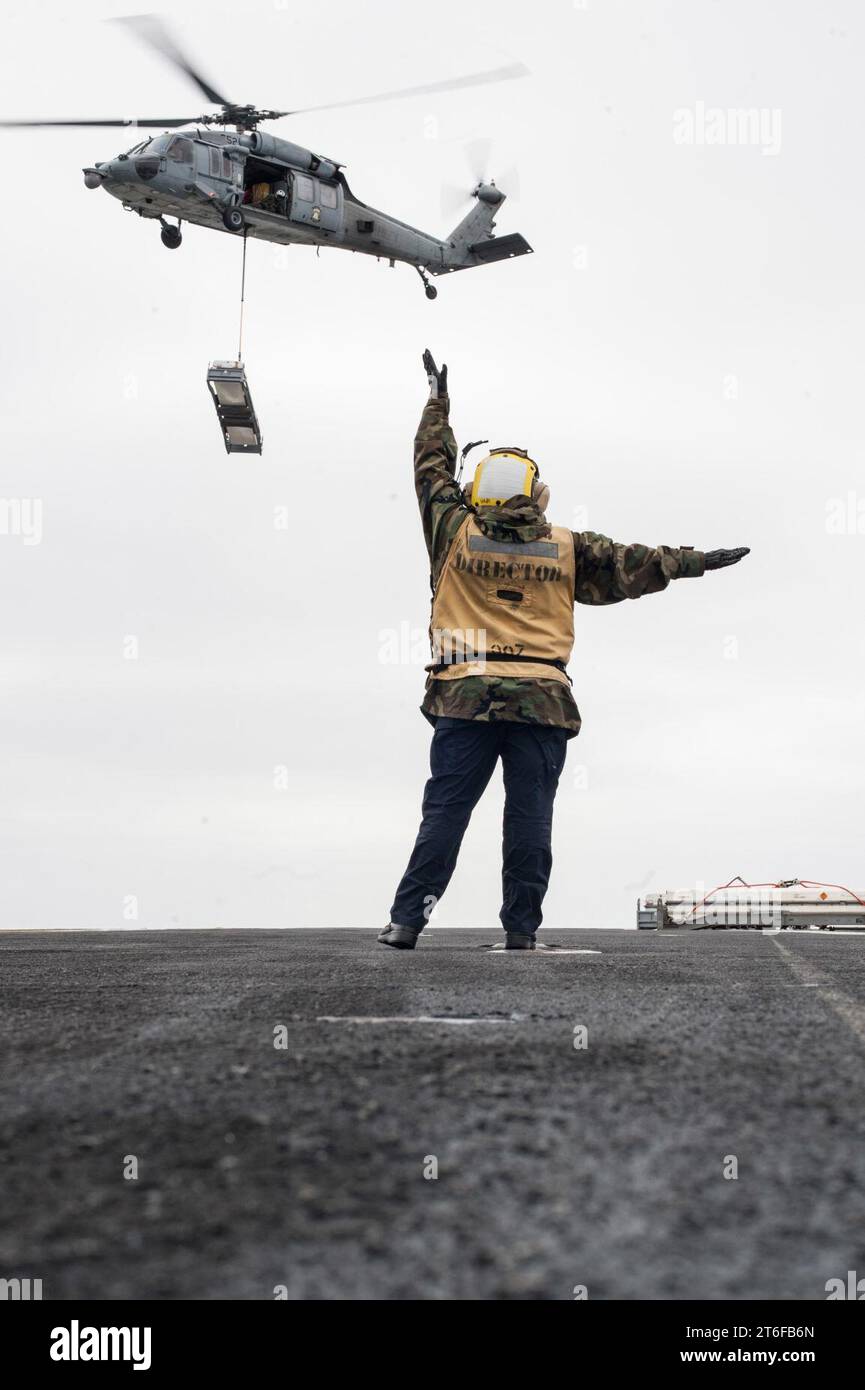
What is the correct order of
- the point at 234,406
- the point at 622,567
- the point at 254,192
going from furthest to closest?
the point at 254,192, the point at 234,406, the point at 622,567

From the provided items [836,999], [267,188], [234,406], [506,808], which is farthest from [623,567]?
[267,188]

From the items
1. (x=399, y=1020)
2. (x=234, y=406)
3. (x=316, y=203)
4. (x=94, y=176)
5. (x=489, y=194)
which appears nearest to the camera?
(x=399, y=1020)

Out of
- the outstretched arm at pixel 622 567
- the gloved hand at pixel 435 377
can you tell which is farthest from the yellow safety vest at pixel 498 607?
the gloved hand at pixel 435 377

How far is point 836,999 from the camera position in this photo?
3920 mm

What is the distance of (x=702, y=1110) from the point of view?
7.07ft

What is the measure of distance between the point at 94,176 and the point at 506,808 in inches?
586

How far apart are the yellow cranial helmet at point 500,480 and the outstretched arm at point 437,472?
0.42 feet

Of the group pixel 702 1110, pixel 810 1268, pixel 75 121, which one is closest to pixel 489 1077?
pixel 702 1110

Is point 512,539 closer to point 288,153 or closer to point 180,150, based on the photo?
point 180,150

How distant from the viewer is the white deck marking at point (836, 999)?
10.7 feet

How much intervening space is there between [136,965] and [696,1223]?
15.0 ft

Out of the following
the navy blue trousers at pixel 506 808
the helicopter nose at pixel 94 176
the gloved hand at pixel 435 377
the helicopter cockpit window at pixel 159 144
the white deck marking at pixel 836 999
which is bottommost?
the white deck marking at pixel 836 999

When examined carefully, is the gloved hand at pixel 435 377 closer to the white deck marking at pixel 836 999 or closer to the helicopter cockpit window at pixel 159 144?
the white deck marking at pixel 836 999
